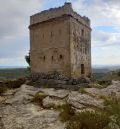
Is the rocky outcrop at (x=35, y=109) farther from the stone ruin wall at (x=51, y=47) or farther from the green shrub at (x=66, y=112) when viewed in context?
the stone ruin wall at (x=51, y=47)

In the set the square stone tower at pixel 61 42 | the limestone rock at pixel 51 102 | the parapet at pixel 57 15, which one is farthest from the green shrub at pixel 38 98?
the parapet at pixel 57 15

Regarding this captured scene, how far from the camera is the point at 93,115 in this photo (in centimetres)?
998

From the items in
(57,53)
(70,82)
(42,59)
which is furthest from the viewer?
(42,59)

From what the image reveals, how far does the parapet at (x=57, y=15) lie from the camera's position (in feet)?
74.8

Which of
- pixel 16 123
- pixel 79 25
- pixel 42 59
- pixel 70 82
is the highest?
pixel 79 25

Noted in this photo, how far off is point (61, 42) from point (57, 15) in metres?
2.52

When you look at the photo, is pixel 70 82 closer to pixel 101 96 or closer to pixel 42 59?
pixel 101 96

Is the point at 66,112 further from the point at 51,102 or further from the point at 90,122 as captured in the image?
the point at 51,102

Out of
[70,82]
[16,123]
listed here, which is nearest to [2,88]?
[70,82]

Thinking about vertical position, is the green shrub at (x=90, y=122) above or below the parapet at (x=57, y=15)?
below

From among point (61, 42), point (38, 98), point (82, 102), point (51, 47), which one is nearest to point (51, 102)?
point (38, 98)

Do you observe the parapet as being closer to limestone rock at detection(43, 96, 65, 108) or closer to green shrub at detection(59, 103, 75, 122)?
limestone rock at detection(43, 96, 65, 108)

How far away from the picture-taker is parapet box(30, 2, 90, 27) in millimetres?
22797

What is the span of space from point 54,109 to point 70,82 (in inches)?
249
